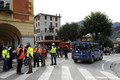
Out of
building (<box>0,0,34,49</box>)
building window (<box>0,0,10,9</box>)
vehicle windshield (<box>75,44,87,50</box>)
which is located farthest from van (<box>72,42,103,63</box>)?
building window (<box>0,0,10,9</box>)

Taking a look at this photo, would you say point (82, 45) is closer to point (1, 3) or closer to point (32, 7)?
point (32, 7)

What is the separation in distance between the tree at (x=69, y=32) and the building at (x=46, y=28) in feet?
20.6

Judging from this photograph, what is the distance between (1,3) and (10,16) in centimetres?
159

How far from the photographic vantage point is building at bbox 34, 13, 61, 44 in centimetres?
5250

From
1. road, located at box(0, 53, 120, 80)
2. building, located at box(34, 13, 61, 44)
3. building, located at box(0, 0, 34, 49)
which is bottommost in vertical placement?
road, located at box(0, 53, 120, 80)

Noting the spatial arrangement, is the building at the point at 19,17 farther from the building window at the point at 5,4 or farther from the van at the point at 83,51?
the van at the point at 83,51

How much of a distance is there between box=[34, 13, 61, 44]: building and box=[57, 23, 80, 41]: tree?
20.6 ft

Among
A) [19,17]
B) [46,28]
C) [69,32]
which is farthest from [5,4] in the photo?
[46,28]

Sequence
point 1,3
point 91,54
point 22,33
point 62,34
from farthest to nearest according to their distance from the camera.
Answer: point 62,34 → point 22,33 → point 1,3 → point 91,54

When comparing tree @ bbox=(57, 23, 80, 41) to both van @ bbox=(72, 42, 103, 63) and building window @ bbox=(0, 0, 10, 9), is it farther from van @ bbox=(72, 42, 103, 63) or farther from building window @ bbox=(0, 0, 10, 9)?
van @ bbox=(72, 42, 103, 63)

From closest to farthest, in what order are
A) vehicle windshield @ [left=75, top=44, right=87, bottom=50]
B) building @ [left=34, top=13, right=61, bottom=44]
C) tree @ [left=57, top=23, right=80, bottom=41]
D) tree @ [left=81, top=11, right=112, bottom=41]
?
1. vehicle windshield @ [left=75, top=44, right=87, bottom=50]
2. tree @ [left=81, top=11, right=112, bottom=41]
3. tree @ [left=57, top=23, right=80, bottom=41]
4. building @ [left=34, top=13, right=61, bottom=44]

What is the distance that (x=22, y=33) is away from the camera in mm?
14867

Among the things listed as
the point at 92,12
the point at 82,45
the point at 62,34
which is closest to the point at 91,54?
the point at 82,45

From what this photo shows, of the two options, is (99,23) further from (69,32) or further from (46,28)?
(46,28)
